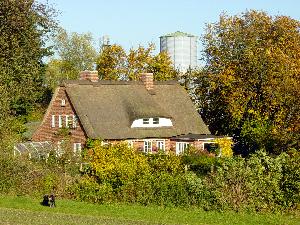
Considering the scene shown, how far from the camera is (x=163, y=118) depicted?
53031 mm

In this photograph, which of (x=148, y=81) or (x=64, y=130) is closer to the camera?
(x=64, y=130)

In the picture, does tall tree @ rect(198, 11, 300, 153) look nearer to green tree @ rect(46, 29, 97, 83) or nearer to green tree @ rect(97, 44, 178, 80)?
green tree @ rect(97, 44, 178, 80)

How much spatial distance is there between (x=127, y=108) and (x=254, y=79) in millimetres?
10275

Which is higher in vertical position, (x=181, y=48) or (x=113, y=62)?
(x=181, y=48)

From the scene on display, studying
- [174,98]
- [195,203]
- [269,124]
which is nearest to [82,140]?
[174,98]

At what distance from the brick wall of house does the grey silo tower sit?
39466 millimetres

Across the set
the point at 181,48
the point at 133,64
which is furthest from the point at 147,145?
the point at 181,48

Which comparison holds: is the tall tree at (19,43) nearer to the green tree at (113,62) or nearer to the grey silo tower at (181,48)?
the green tree at (113,62)

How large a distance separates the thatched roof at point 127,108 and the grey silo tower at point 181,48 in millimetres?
36340

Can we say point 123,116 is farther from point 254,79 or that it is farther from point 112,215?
point 112,215

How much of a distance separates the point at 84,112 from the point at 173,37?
1770 inches

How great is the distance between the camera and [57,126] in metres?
54.1

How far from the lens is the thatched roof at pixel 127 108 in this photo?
50.4 meters

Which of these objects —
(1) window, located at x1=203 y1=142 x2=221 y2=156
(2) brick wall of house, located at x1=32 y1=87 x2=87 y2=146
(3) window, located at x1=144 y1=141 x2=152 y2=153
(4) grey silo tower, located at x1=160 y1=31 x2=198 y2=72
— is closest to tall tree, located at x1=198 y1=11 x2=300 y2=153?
(1) window, located at x1=203 y1=142 x2=221 y2=156
